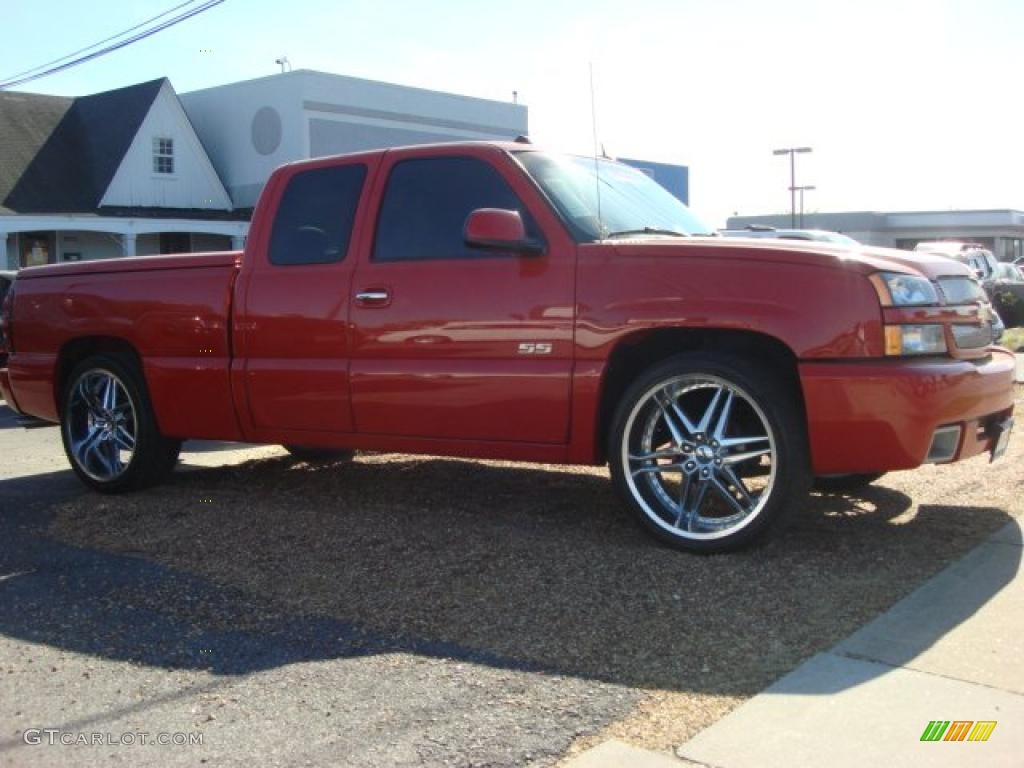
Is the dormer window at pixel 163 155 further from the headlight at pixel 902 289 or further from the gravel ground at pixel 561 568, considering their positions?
the headlight at pixel 902 289

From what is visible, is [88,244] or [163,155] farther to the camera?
[163,155]

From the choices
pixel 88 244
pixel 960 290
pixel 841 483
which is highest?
pixel 88 244

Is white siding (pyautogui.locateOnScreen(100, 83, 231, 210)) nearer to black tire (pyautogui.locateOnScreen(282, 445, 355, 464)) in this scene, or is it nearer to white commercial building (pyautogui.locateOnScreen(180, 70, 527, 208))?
white commercial building (pyautogui.locateOnScreen(180, 70, 527, 208))

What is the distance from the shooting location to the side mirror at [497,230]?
518 cm

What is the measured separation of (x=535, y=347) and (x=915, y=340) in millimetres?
1708

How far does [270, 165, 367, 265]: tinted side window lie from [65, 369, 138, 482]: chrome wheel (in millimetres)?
1541


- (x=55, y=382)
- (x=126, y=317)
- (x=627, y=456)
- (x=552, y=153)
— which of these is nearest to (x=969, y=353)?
(x=627, y=456)

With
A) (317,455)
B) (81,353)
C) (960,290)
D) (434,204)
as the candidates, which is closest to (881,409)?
(960,290)

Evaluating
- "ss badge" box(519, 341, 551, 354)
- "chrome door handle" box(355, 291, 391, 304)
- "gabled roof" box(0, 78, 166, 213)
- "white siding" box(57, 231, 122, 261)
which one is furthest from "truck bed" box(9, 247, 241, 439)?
"white siding" box(57, 231, 122, 261)

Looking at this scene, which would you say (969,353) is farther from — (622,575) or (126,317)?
(126,317)

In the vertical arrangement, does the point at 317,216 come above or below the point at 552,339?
above

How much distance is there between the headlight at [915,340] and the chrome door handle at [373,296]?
2492 millimetres

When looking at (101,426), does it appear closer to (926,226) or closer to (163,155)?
(163,155)

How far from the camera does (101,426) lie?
23.4 feet
